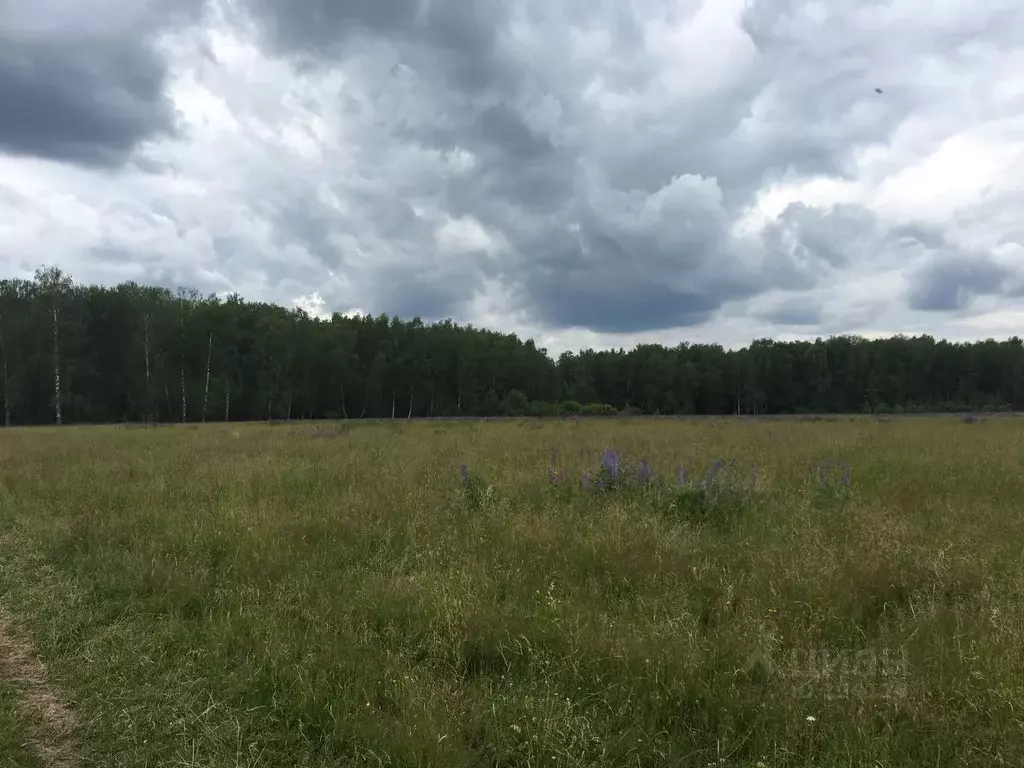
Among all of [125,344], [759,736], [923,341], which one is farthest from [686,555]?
[923,341]

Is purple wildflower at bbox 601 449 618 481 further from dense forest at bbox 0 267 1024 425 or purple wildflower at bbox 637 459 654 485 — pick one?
dense forest at bbox 0 267 1024 425

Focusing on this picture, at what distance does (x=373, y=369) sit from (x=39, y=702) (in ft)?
205

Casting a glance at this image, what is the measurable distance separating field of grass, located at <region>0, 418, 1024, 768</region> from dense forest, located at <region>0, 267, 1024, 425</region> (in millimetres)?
40275

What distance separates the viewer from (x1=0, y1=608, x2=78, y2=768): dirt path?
3.41m

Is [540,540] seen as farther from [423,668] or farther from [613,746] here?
[613,746]

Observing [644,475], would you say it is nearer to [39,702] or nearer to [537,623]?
[537,623]

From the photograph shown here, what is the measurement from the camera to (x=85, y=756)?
3.35m

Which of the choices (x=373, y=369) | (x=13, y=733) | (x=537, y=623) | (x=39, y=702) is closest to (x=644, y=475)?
(x=537, y=623)

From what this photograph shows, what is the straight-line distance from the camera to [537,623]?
4.50 meters

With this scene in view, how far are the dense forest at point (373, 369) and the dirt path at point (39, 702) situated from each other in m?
44.0

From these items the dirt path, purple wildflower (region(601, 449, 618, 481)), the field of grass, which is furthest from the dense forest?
the dirt path

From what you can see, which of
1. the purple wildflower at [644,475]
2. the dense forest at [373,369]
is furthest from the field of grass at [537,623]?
the dense forest at [373,369]

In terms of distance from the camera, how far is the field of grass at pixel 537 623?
3350 mm

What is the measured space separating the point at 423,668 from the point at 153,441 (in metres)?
19.7
